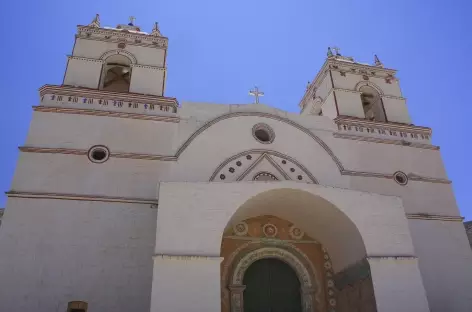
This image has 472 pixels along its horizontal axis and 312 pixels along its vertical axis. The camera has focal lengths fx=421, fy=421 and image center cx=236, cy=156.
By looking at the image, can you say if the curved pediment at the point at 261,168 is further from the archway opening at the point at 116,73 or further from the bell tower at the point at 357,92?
the archway opening at the point at 116,73

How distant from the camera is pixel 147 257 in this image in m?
9.25

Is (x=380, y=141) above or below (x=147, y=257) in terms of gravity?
above

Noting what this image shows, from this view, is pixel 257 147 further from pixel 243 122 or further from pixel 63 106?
pixel 63 106

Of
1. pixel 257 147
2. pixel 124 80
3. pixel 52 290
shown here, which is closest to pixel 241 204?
pixel 257 147

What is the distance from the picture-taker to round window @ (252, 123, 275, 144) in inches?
464

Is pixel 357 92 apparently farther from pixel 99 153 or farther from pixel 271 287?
pixel 99 153

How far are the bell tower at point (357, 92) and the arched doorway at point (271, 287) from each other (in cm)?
531

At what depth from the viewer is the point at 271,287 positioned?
10.3 metres

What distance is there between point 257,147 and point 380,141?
3996 mm

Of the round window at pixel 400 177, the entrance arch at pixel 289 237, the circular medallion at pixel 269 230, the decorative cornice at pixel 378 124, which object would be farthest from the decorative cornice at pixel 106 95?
the round window at pixel 400 177

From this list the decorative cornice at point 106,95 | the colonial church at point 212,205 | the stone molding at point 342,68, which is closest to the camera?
the colonial church at point 212,205

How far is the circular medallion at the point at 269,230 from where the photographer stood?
35.2 ft

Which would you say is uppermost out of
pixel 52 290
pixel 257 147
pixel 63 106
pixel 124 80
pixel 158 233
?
pixel 124 80

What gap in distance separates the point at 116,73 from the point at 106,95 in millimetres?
2719
